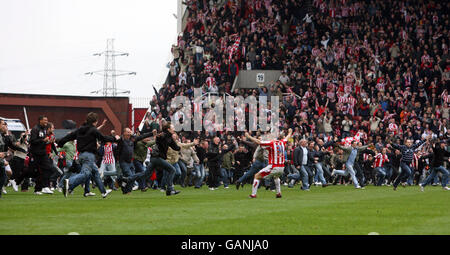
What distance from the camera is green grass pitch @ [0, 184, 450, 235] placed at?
11.1 m

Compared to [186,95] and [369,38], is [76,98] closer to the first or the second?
[186,95]

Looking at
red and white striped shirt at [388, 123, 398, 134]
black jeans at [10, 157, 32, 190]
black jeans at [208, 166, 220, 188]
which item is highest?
red and white striped shirt at [388, 123, 398, 134]

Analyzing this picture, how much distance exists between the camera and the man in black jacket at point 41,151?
843 inches

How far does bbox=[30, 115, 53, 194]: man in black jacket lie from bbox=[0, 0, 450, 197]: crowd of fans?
8552mm

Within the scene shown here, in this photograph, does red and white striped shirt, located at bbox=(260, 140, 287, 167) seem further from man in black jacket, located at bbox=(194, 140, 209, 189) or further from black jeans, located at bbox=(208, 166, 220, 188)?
man in black jacket, located at bbox=(194, 140, 209, 189)

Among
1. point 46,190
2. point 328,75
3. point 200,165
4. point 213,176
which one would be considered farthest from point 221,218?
point 328,75

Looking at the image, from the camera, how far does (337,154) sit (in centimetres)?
3378

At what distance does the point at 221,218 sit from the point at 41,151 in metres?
10.1

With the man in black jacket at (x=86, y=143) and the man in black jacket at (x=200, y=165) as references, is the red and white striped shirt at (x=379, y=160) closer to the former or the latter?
the man in black jacket at (x=200, y=165)

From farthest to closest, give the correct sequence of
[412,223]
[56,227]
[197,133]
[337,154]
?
1. [197,133]
2. [337,154]
3. [412,223]
4. [56,227]

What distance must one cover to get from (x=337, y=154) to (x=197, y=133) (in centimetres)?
706

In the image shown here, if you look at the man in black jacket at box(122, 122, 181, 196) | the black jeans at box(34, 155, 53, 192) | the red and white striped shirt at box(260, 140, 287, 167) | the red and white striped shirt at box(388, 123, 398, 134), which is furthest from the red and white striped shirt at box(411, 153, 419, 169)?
the black jeans at box(34, 155, 53, 192)

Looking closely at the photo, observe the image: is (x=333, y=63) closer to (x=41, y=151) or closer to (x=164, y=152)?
(x=164, y=152)
